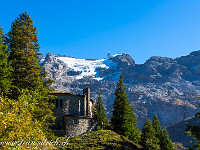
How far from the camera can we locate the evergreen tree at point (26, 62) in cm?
2453

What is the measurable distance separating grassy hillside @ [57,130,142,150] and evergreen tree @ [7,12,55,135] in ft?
29.2

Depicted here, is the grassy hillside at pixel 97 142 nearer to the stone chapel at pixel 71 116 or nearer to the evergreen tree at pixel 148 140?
the stone chapel at pixel 71 116

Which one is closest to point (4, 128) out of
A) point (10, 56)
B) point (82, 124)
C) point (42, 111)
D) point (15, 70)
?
point (42, 111)

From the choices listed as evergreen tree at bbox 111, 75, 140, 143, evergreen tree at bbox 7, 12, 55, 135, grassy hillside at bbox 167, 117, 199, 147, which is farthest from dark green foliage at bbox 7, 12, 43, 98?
grassy hillside at bbox 167, 117, 199, 147

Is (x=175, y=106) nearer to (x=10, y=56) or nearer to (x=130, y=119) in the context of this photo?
(x=130, y=119)

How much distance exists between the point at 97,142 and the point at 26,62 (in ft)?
61.4

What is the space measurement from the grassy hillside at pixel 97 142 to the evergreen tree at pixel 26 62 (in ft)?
29.2

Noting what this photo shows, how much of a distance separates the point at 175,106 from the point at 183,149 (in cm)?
9565

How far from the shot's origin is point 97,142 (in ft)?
111

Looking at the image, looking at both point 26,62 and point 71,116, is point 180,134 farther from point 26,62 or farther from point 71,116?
point 26,62

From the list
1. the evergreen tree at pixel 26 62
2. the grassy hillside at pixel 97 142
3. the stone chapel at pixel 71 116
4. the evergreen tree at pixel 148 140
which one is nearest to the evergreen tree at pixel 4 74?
the evergreen tree at pixel 26 62

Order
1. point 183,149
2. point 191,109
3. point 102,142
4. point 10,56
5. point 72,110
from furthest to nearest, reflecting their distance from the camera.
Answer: point 191,109 < point 183,149 < point 72,110 < point 102,142 < point 10,56

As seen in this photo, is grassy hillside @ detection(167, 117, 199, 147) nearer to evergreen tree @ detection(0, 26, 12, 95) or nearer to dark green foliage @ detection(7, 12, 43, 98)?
dark green foliage @ detection(7, 12, 43, 98)

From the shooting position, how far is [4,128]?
31.0 feet
